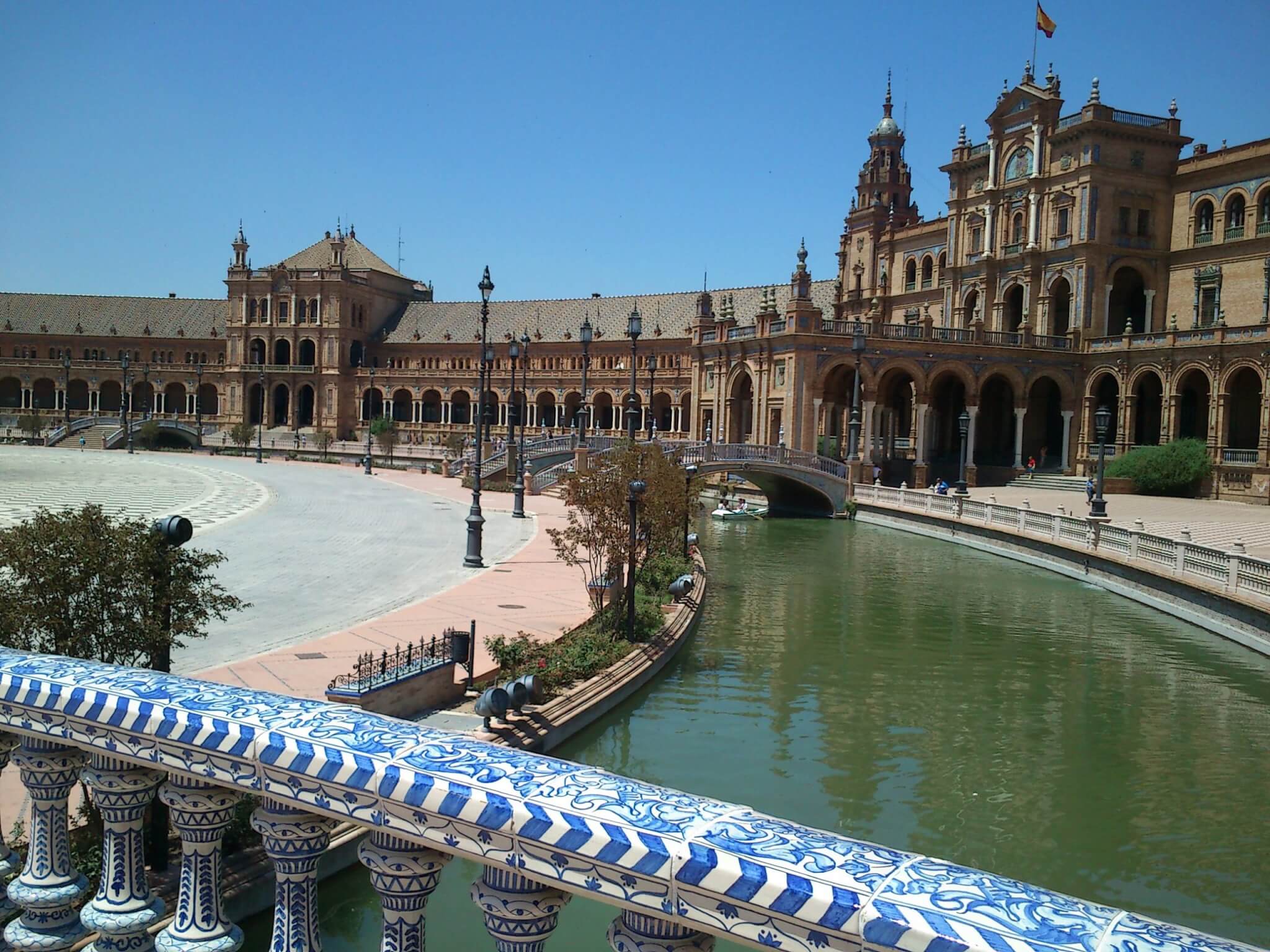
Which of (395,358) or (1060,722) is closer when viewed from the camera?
(1060,722)

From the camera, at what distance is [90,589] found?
8539mm

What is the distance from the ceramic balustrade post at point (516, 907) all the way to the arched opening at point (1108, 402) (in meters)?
57.8

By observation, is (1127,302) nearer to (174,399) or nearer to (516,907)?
(516,907)

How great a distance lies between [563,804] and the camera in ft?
9.23

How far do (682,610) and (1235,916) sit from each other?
12683mm

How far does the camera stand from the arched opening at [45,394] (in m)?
105

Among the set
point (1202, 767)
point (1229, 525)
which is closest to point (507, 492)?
point (1229, 525)

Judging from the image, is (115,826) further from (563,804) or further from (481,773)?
(563,804)

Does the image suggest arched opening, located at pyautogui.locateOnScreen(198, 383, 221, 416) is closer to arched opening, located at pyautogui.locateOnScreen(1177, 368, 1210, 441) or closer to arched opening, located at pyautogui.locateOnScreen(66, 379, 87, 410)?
arched opening, located at pyautogui.locateOnScreen(66, 379, 87, 410)

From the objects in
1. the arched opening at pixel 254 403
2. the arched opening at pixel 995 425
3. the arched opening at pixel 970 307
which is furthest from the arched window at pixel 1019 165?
the arched opening at pixel 254 403

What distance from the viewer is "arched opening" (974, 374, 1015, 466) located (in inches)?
2373

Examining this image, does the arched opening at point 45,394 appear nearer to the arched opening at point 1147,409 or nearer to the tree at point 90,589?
the arched opening at point 1147,409

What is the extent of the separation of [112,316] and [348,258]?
27.0 metres

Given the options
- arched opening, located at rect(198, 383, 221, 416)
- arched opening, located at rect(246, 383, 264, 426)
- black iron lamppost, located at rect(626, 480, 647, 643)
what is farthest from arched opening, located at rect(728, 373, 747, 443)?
arched opening, located at rect(198, 383, 221, 416)
